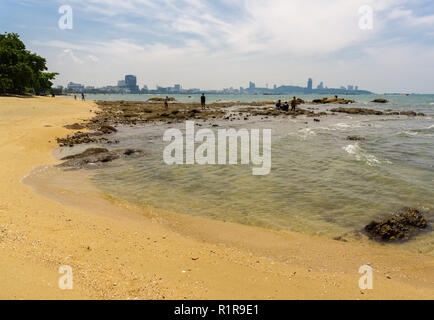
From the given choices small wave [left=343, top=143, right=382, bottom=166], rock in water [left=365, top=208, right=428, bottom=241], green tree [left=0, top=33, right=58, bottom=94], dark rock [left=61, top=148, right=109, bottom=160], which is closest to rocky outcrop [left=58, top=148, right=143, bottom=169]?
dark rock [left=61, top=148, right=109, bottom=160]

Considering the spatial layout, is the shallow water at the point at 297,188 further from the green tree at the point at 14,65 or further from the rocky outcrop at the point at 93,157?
the green tree at the point at 14,65

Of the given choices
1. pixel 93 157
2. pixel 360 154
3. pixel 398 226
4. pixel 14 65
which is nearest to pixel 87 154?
pixel 93 157

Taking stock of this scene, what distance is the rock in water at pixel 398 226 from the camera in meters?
6.30

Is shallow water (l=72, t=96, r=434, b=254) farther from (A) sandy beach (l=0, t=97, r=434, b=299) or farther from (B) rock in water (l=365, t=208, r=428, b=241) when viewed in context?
(A) sandy beach (l=0, t=97, r=434, b=299)

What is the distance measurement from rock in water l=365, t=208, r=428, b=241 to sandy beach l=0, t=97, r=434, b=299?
51 centimetres

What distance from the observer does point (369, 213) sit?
298 inches

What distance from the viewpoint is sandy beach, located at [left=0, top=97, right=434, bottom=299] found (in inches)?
158

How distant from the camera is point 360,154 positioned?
590 inches

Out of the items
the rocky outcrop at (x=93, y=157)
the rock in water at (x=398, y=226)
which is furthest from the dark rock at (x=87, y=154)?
the rock in water at (x=398, y=226)

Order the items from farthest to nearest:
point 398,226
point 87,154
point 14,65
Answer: point 14,65
point 87,154
point 398,226

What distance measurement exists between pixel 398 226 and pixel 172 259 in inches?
221

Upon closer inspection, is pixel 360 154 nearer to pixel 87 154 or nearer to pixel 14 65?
pixel 87 154

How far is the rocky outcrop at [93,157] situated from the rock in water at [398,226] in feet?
38.3
